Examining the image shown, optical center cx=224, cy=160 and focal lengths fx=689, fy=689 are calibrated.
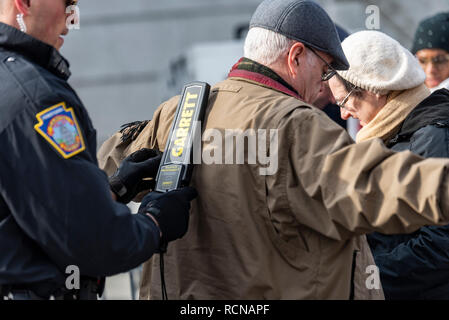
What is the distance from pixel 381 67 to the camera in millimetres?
3217

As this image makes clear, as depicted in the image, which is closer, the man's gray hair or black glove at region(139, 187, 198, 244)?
black glove at region(139, 187, 198, 244)

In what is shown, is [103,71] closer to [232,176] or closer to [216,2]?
[216,2]

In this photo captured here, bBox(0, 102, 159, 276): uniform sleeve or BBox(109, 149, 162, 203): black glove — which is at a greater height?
BBox(0, 102, 159, 276): uniform sleeve

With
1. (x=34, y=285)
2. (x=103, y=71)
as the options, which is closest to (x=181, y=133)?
(x=34, y=285)

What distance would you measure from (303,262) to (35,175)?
3.04 ft

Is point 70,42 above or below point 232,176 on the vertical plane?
below

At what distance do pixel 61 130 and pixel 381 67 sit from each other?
68.1 inches

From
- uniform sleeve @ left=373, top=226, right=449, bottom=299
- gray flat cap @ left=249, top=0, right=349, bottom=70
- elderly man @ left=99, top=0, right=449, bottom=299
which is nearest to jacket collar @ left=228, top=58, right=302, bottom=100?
elderly man @ left=99, top=0, right=449, bottom=299

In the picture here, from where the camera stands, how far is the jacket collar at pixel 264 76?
253 centimetres

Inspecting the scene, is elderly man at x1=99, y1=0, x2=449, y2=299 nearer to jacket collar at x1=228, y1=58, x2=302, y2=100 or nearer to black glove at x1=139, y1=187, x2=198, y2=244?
jacket collar at x1=228, y1=58, x2=302, y2=100

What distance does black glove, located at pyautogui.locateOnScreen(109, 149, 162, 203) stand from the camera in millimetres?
2590

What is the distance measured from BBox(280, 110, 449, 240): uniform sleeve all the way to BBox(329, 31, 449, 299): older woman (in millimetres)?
806

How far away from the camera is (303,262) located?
2.32 meters

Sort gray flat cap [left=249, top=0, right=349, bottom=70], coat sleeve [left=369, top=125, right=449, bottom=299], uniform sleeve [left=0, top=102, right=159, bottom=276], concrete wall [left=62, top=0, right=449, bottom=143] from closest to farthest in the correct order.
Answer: uniform sleeve [left=0, top=102, right=159, bottom=276] → gray flat cap [left=249, top=0, right=349, bottom=70] → coat sleeve [left=369, top=125, right=449, bottom=299] → concrete wall [left=62, top=0, right=449, bottom=143]
